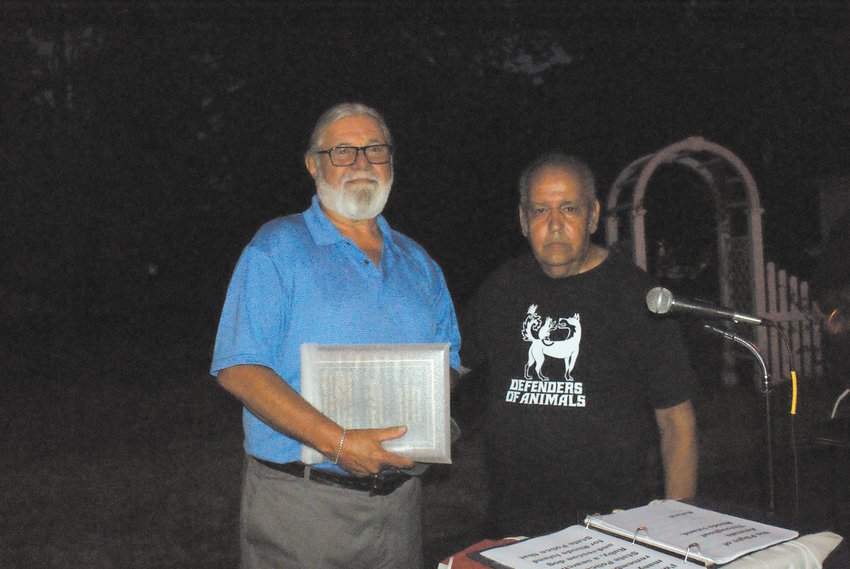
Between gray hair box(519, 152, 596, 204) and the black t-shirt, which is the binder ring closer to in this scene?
the black t-shirt

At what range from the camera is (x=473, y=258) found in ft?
77.8

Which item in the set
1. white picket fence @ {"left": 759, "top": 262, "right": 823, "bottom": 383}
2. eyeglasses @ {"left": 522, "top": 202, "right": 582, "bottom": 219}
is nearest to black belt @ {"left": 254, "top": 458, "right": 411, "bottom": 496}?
eyeglasses @ {"left": 522, "top": 202, "right": 582, "bottom": 219}

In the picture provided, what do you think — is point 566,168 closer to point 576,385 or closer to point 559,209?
point 559,209

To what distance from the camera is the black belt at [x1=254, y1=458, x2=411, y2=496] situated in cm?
257

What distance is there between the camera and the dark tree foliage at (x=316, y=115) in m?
19.0

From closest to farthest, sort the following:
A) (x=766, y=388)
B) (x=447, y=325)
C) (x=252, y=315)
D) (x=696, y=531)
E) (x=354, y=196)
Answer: (x=696, y=531) < (x=252, y=315) < (x=766, y=388) < (x=354, y=196) < (x=447, y=325)

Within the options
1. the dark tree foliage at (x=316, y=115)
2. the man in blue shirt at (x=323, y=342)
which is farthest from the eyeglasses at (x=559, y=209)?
the dark tree foliage at (x=316, y=115)

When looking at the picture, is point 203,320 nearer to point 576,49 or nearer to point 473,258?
point 473,258

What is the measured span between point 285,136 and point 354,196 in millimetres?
17064

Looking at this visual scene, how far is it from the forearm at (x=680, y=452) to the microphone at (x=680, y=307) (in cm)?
48

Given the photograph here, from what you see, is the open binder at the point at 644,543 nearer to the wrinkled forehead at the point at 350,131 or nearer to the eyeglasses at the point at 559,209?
the eyeglasses at the point at 559,209

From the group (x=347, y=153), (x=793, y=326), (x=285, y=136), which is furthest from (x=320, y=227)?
(x=285, y=136)

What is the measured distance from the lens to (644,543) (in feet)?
6.07

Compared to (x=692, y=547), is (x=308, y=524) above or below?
below
